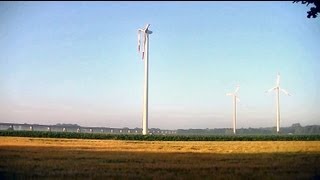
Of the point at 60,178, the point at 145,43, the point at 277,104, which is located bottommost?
the point at 60,178

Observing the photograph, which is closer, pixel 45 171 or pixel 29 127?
pixel 45 171

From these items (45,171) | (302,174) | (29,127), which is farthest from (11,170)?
(29,127)

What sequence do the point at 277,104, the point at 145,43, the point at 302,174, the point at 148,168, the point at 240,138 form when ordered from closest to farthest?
the point at 302,174 → the point at 148,168 → the point at 145,43 → the point at 240,138 → the point at 277,104

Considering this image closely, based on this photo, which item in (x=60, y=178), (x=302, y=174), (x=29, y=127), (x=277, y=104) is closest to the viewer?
(x=60, y=178)

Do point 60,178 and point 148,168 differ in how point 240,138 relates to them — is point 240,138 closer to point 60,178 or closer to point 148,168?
point 148,168

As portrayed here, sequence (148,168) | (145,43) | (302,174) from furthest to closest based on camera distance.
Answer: (145,43) < (148,168) < (302,174)

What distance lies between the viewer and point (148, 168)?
1931 cm

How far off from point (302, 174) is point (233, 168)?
3.72 metres

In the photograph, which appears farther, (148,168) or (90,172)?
(148,168)

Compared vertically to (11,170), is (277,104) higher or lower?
higher

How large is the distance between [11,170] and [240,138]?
50318mm

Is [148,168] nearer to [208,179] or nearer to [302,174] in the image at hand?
[208,179]

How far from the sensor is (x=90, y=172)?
17.6 meters

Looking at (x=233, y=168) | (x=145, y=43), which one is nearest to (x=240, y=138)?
(x=145, y=43)
